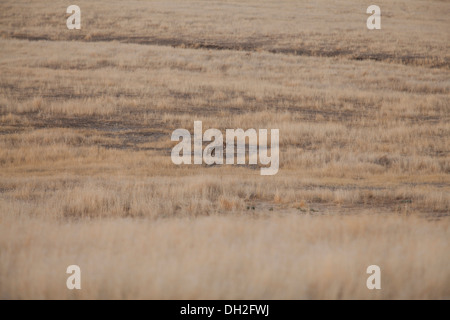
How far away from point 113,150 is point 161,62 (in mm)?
19281

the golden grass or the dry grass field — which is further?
the dry grass field

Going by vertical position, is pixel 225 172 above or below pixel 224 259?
below

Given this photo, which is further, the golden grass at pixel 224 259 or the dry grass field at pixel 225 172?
the dry grass field at pixel 225 172

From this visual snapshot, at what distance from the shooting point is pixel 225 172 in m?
14.7

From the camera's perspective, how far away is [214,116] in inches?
878

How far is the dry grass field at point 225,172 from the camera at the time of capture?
5348 mm

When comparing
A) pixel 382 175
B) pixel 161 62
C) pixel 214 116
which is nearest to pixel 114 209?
pixel 382 175

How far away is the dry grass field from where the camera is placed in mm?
5348

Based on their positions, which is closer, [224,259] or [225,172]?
[224,259]

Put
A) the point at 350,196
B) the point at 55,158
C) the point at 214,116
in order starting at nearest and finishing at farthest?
the point at 350,196
the point at 55,158
the point at 214,116

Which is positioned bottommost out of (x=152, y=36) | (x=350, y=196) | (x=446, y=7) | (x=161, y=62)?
(x=350, y=196)

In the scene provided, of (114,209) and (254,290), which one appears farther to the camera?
(114,209)

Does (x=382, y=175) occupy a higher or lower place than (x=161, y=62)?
lower

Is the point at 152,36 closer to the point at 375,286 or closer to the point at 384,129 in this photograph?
the point at 384,129
